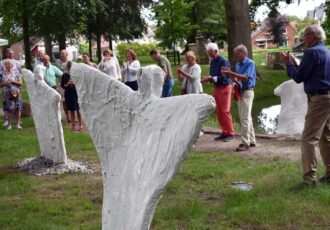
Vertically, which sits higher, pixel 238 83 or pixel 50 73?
pixel 50 73

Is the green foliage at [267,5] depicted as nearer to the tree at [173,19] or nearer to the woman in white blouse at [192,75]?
the tree at [173,19]

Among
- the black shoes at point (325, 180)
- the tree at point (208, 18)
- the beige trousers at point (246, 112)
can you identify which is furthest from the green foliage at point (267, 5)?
the black shoes at point (325, 180)

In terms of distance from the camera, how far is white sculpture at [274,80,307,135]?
1176 centimetres

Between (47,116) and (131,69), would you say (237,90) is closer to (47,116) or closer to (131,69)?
(47,116)

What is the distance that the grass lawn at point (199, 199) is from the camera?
5676 millimetres

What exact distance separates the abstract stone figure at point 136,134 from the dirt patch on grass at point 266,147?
16.9 ft

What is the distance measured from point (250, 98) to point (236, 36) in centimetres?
954

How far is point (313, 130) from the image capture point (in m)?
6.20

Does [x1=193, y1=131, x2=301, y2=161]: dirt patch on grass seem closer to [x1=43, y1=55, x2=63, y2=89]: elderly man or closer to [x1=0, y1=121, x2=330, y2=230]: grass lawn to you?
[x1=0, y1=121, x2=330, y2=230]: grass lawn

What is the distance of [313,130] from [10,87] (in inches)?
334

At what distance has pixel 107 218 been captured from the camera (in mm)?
3850

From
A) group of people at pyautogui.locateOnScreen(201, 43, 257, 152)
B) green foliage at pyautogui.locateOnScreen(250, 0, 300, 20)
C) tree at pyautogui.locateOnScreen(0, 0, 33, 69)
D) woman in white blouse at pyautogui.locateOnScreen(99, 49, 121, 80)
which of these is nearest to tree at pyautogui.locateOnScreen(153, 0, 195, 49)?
green foliage at pyautogui.locateOnScreen(250, 0, 300, 20)

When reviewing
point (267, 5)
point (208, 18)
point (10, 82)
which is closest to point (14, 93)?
point (10, 82)

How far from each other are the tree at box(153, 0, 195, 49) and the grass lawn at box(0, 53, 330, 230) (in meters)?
30.5
